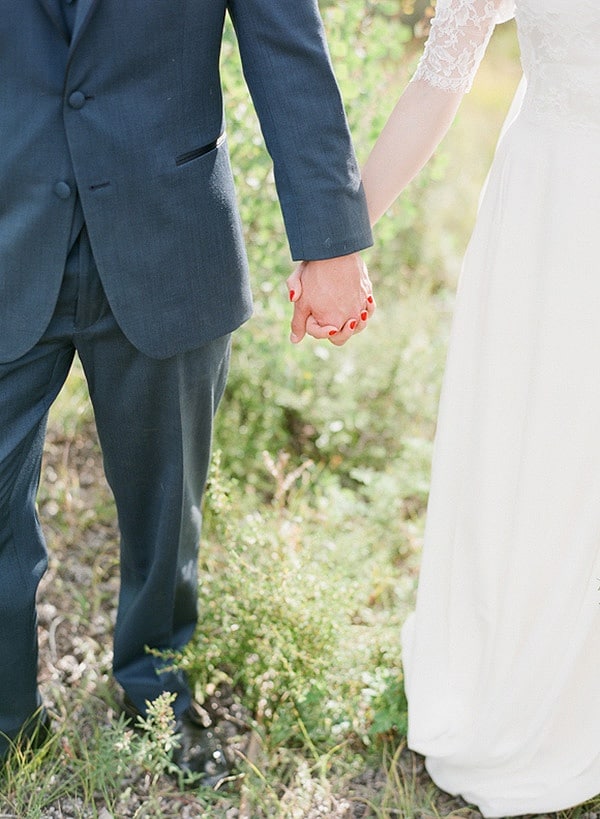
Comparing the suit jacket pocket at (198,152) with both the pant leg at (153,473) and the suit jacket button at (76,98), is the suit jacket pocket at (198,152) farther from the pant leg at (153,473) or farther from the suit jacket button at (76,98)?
the pant leg at (153,473)

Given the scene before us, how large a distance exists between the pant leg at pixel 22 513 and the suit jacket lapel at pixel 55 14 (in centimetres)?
50

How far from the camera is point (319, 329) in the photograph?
1956 mm

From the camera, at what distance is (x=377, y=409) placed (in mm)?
3684

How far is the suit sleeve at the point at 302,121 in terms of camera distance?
5.73 ft

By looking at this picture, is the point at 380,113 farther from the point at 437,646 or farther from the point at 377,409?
the point at 437,646

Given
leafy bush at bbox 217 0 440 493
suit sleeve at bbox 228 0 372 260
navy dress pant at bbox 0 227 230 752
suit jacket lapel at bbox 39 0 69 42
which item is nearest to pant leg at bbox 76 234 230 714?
navy dress pant at bbox 0 227 230 752

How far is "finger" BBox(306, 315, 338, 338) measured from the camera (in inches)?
76.7

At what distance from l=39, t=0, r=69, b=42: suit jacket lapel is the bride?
2.20 ft

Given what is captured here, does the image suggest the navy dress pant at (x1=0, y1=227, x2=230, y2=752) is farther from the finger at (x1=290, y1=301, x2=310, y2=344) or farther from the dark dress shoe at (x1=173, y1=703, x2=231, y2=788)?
the finger at (x1=290, y1=301, x2=310, y2=344)

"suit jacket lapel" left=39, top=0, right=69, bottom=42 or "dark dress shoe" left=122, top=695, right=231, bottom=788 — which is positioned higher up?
"suit jacket lapel" left=39, top=0, right=69, bottom=42

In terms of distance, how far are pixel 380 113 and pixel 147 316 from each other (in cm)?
163

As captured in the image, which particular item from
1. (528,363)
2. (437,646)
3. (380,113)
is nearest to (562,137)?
(528,363)

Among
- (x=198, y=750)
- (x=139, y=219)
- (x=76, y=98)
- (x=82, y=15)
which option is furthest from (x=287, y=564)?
(x=82, y=15)

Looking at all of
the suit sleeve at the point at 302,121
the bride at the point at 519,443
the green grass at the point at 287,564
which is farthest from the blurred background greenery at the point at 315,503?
the suit sleeve at the point at 302,121
